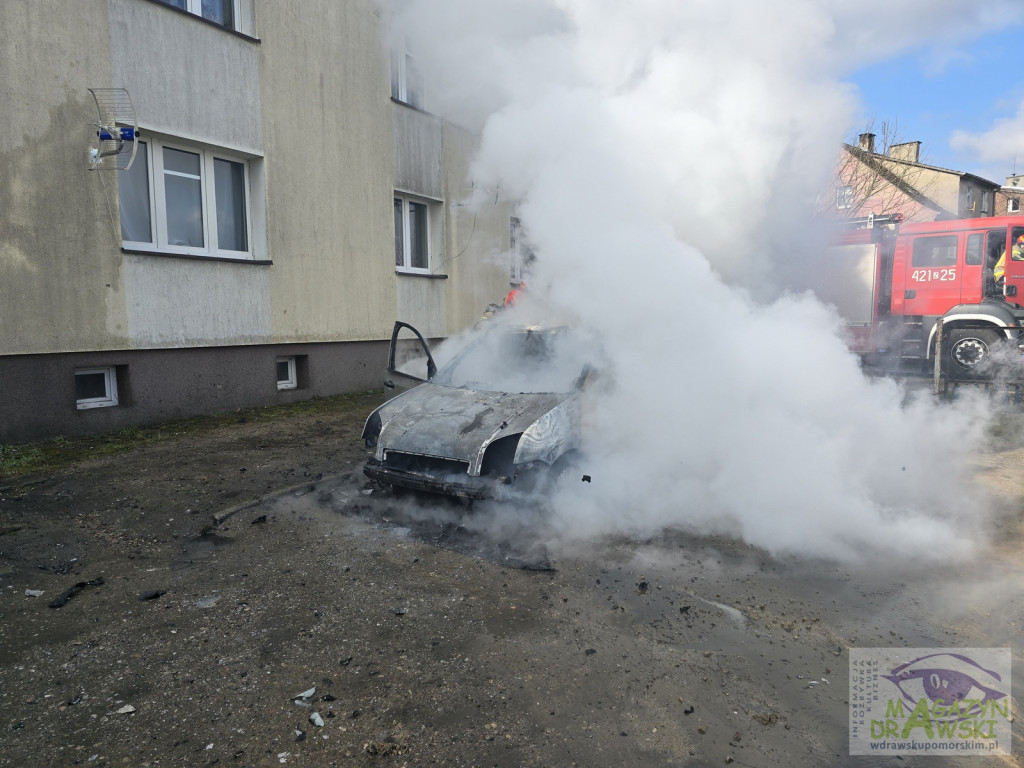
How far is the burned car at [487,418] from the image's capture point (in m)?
4.55

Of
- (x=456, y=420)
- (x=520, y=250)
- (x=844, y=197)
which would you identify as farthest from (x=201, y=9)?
(x=844, y=197)

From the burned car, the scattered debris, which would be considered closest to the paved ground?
the scattered debris

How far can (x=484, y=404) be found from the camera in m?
5.14

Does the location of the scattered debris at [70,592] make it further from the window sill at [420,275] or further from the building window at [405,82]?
the building window at [405,82]

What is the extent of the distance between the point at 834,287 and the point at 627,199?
7906 millimetres

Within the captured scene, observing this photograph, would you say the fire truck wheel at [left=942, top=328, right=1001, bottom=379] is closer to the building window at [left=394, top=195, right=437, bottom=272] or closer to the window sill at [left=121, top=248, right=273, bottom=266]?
the building window at [left=394, top=195, right=437, bottom=272]

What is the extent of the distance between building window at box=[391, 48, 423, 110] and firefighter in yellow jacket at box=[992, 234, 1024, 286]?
33.4ft

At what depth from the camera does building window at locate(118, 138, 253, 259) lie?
7.47 meters

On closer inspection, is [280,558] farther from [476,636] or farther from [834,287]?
[834,287]

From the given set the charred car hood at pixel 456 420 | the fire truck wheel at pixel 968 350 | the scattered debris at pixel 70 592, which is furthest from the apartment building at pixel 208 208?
the fire truck wheel at pixel 968 350

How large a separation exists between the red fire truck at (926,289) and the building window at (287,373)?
916 centimetres

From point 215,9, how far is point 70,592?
7.77 meters

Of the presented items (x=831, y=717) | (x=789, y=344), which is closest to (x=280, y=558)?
(x=831, y=717)

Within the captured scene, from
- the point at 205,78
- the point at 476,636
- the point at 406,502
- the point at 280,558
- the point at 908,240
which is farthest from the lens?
the point at 908,240
